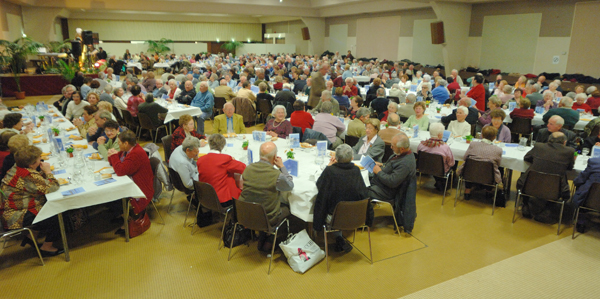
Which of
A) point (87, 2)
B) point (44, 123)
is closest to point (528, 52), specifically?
point (44, 123)

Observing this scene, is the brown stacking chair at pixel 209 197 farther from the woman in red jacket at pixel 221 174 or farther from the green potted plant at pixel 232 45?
the green potted plant at pixel 232 45

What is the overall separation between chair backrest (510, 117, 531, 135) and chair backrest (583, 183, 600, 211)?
352 cm

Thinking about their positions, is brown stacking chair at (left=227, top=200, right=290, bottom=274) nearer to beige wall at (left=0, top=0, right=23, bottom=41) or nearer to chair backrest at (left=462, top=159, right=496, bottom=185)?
chair backrest at (left=462, top=159, right=496, bottom=185)

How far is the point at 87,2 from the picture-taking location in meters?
18.6

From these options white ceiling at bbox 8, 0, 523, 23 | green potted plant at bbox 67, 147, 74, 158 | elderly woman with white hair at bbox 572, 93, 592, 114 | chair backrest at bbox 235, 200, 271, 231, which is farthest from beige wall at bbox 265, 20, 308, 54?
chair backrest at bbox 235, 200, 271, 231

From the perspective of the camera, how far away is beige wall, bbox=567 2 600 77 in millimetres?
12172

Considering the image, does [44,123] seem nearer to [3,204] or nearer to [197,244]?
[3,204]

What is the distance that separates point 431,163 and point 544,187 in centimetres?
136

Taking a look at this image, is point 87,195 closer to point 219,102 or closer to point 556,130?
point 556,130

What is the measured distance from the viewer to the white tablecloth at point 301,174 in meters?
3.93

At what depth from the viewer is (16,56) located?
44.3 feet

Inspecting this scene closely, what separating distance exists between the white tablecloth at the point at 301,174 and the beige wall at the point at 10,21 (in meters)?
14.4

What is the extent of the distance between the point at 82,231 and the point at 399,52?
17928 mm

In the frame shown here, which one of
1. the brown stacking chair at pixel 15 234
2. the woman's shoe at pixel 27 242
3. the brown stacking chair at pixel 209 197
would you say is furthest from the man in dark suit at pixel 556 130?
the woman's shoe at pixel 27 242
